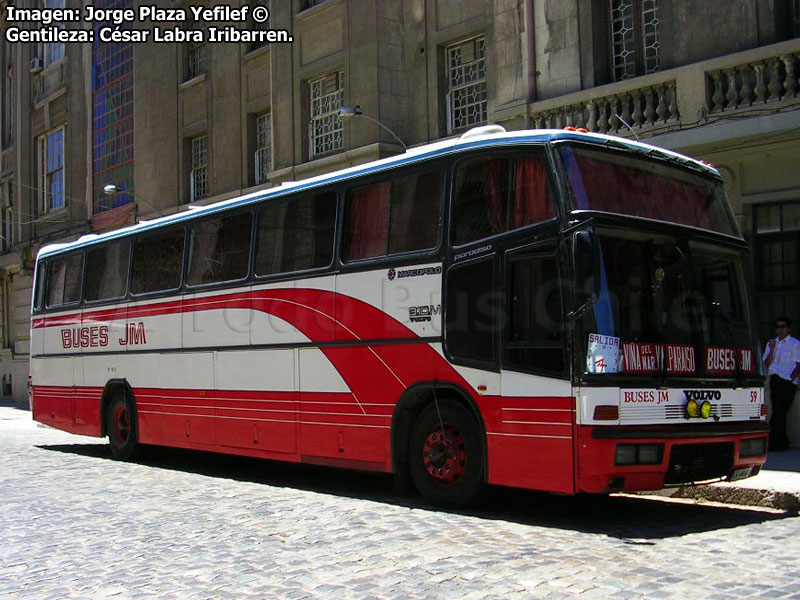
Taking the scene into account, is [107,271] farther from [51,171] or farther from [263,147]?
[51,171]

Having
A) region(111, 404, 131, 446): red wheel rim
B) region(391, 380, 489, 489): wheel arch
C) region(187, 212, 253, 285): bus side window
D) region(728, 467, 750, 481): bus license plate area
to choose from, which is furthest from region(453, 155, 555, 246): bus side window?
region(111, 404, 131, 446): red wheel rim

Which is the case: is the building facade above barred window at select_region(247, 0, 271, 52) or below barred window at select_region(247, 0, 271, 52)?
below

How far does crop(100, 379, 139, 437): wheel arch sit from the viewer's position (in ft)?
50.5

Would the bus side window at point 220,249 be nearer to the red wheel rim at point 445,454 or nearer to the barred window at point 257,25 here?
the red wheel rim at point 445,454

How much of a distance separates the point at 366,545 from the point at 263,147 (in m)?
18.7

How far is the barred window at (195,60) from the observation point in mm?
27719

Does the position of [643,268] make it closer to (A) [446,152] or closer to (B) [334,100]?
(A) [446,152]

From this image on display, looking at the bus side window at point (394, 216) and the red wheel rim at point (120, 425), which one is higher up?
the bus side window at point (394, 216)

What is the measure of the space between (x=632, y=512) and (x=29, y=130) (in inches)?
1327

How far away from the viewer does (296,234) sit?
39.1 ft

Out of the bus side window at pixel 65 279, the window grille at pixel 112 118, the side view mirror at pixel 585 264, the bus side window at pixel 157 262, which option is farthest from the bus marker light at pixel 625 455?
the window grille at pixel 112 118

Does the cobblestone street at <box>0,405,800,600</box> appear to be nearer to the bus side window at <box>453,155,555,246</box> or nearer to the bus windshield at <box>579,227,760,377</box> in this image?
the bus windshield at <box>579,227,760,377</box>

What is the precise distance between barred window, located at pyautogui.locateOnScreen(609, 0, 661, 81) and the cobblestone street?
8.19m

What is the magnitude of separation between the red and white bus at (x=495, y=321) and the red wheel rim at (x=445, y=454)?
0.07 feet
